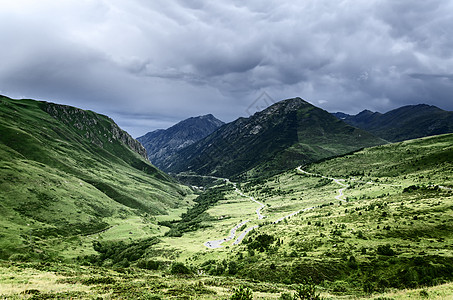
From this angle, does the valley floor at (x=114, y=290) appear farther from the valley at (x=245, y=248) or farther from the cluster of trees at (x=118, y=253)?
the cluster of trees at (x=118, y=253)

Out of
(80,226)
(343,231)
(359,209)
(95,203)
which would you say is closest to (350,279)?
(343,231)

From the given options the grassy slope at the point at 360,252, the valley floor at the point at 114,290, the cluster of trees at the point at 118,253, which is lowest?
the cluster of trees at the point at 118,253

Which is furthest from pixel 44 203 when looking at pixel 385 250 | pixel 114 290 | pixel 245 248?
pixel 385 250

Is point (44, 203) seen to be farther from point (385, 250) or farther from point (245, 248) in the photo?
point (385, 250)

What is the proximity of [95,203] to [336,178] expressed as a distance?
599ft

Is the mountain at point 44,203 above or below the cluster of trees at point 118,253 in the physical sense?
above

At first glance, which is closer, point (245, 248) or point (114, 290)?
point (114, 290)

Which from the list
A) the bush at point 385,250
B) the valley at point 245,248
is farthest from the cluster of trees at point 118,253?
the bush at point 385,250

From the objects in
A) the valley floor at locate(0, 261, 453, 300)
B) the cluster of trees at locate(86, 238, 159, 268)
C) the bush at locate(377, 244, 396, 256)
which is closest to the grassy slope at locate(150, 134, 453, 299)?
the bush at locate(377, 244, 396, 256)

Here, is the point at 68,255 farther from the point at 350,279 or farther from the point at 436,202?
the point at 436,202

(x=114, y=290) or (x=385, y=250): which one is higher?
(x=114, y=290)

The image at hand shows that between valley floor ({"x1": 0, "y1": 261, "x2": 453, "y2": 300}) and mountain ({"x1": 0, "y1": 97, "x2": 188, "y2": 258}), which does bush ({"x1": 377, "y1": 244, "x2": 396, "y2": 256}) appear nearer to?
valley floor ({"x1": 0, "y1": 261, "x2": 453, "y2": 300})

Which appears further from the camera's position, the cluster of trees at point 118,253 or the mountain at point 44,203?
the mountain at point 44,203

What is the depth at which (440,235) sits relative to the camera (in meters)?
46.1
